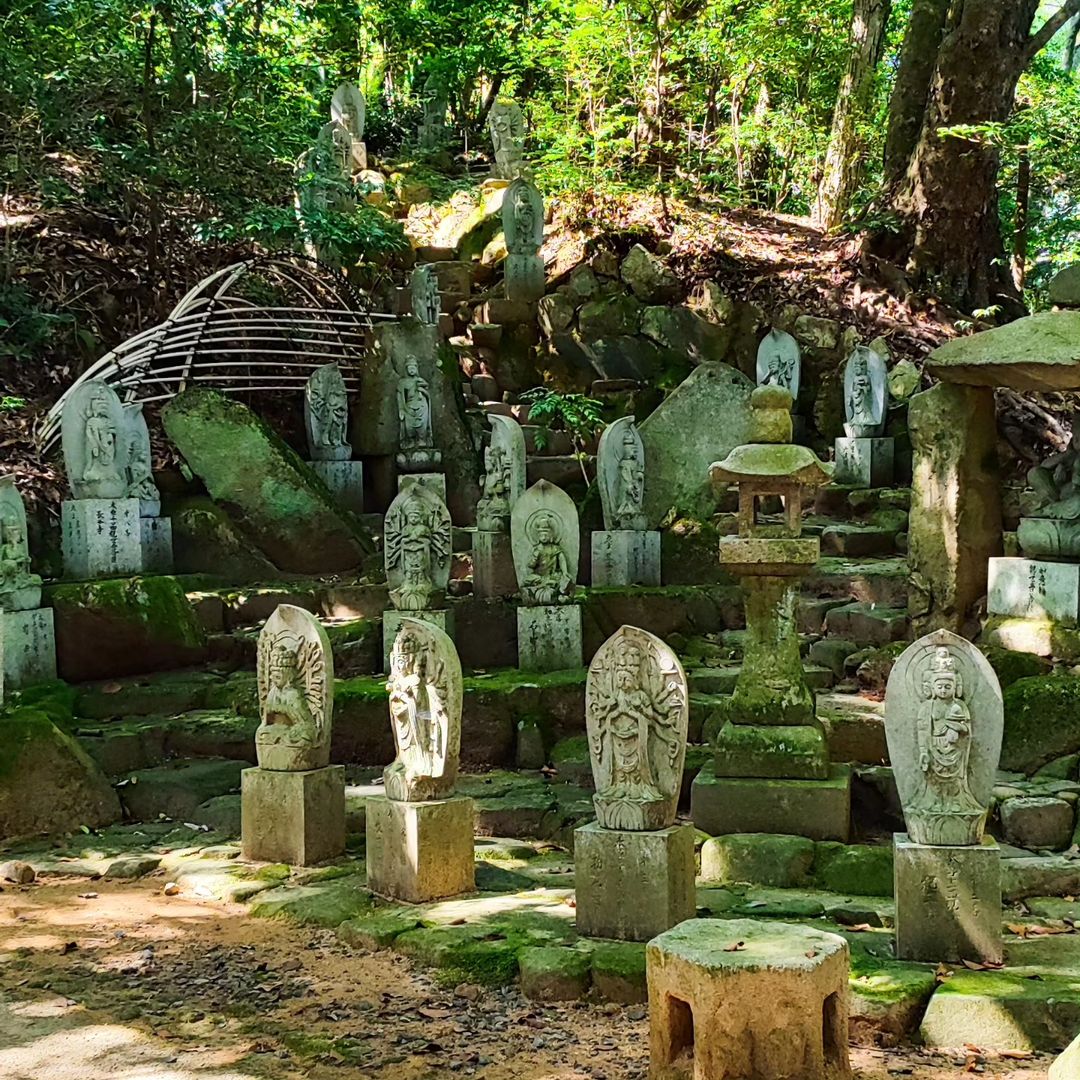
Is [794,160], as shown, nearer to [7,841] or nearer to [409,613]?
[409,613]

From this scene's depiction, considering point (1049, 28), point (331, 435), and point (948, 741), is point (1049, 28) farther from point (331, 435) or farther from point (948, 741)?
point (948, 741)

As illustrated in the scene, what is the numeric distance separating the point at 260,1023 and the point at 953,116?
13887 millimetres

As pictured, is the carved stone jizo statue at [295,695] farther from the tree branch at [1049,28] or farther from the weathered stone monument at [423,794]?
the tree branch at [1049,28]

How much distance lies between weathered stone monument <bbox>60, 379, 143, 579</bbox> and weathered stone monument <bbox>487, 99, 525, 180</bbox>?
1109 cm

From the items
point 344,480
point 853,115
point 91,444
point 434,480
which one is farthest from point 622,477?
point 853,115

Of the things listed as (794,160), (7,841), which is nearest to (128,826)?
(7,841)

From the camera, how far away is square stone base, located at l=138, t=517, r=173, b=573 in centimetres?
1180

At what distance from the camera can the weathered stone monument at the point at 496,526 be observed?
37.1 feet

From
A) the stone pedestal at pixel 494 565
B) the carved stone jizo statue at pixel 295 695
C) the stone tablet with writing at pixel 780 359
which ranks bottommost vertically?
the carved stone jizo statue at pixel 295 695

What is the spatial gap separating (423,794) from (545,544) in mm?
3470

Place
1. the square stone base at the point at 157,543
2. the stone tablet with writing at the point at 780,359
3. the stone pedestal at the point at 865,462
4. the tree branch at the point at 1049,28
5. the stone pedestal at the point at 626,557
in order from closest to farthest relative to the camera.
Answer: the stone pedestal at the point at 626,557 < the square stone base at the point at 157,543 < the stone pedestal at the point at 865,462 < the tree branch at the point at 1049,28 < the stone tablet with writing at the point at 780,359

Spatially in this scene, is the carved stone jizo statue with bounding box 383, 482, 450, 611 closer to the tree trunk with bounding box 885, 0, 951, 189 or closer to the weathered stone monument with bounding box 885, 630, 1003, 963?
the weathered stone monument with bounding box 885, 630, 1003, 963

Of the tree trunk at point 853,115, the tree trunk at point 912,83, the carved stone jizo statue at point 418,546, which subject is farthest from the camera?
the tree trunk at point 853,115

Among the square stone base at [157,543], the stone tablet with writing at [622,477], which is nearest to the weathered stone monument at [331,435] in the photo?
the square stone base at [157,543]
